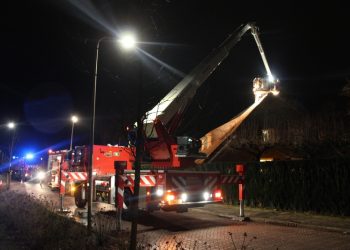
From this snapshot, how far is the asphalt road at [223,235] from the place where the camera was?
31.1ft

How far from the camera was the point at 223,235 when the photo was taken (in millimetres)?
10812

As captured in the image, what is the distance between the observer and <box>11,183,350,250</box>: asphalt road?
31.1 ft

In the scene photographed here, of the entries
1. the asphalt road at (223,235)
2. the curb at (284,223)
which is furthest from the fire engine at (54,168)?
the curb at (284,223)

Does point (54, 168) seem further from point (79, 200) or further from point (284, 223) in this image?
point (284, 223)

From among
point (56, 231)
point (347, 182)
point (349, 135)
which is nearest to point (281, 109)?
point (349, 135)

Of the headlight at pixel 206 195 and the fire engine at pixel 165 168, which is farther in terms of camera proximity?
the headlight at pixel 206 195

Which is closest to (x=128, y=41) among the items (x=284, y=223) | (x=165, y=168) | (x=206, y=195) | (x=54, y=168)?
(x=165, y=168)

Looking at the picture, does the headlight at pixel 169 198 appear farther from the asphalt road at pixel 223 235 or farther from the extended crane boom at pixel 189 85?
the extended crane boom at pixel 189 85

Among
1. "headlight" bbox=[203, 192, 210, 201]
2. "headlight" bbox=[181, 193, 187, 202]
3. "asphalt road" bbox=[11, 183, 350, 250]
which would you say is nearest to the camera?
"asphalt road" bbox=[11, 183, 350, 250]

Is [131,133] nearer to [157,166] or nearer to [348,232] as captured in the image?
[157,166]

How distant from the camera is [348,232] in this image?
11.3 m

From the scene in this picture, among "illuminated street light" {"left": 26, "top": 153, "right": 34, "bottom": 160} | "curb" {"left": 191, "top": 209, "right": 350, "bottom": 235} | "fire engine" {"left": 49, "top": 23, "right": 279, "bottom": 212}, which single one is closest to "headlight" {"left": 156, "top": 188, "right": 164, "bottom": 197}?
"fire engine" {"left": 49, "top": 23, "right": 279, "bottom": 212}

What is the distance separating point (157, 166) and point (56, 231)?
4833mm

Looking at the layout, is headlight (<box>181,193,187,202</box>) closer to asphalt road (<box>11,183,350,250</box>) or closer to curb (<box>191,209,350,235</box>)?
asphalt road (<box>11,183,350,250</box>)
